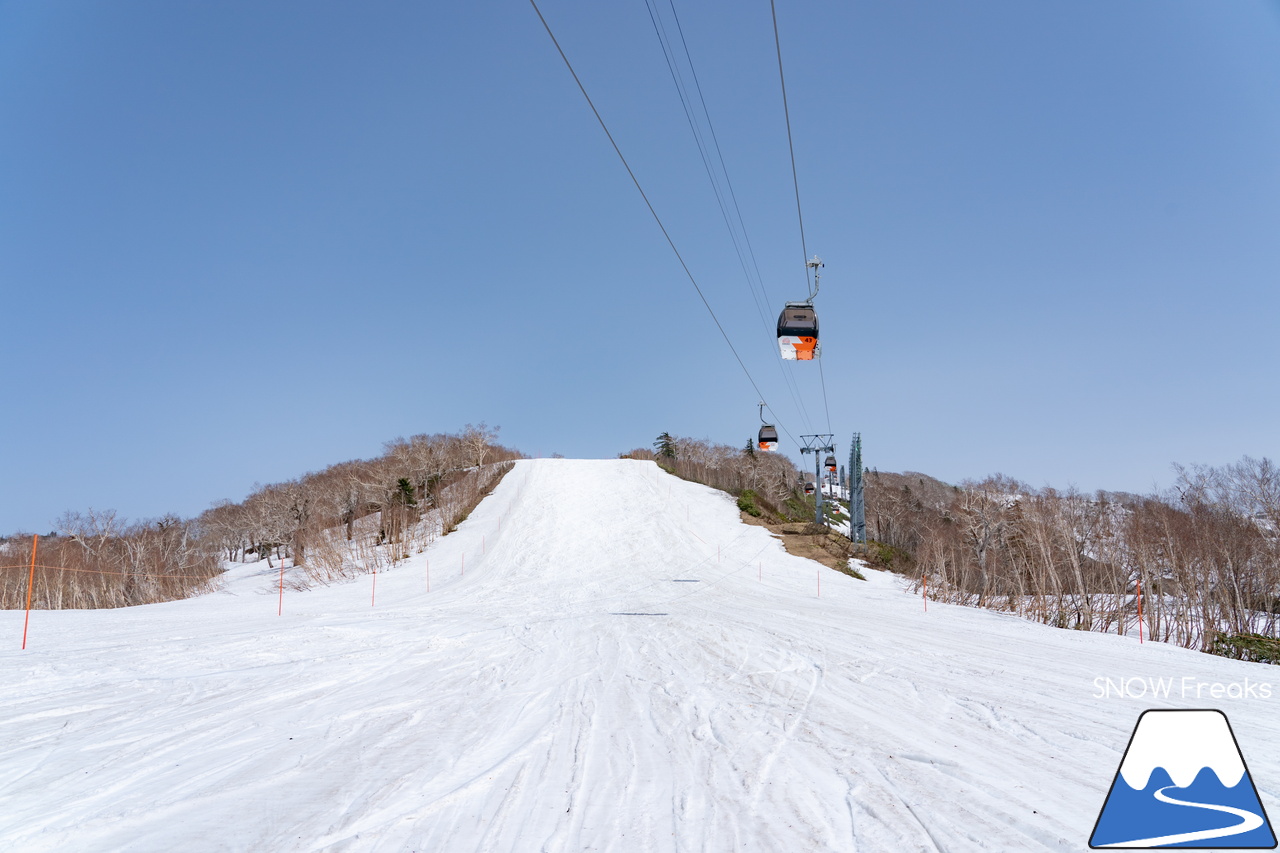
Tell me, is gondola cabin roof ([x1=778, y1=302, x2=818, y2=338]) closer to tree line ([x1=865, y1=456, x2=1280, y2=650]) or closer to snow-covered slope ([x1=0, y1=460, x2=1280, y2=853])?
snow-covered slope ([x1=0, y1=460, x2=1280, y2=853])

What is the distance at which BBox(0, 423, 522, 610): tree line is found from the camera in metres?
27.0

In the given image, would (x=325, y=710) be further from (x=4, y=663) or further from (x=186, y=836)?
(x=4, y=663)

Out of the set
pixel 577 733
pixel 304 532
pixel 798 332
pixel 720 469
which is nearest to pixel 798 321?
pixel 798 332

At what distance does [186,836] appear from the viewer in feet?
12.9

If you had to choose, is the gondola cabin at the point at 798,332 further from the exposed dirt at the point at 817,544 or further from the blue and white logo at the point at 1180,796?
the exposed dirt at the point at 817,544

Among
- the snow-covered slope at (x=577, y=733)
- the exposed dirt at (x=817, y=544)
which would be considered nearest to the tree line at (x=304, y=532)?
the snow-covered slope at (x=577, y=733)

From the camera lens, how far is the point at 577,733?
6.13 m

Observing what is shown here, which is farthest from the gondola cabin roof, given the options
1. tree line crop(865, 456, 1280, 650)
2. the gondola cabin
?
tree line crop(865, 456, 1280, 650)

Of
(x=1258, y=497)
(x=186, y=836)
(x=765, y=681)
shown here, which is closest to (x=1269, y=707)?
(x=765, y=681)

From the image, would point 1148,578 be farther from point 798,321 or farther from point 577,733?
point 577,733

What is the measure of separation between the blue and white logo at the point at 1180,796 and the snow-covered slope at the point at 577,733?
0.31 m

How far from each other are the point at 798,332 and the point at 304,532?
27.1 meters

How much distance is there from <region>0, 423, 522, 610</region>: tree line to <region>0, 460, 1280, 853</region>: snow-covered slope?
46.8 feet

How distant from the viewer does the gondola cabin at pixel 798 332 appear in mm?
15336
